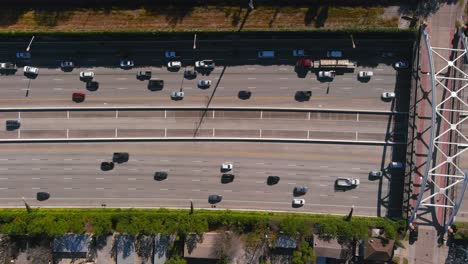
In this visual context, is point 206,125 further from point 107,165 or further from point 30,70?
point 30,70

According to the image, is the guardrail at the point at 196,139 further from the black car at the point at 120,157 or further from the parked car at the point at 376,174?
the parked car at the point at 376,174

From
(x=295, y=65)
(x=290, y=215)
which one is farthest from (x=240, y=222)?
(x=295, y=65)

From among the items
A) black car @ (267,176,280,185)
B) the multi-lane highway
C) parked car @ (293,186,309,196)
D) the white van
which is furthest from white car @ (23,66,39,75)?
parked car @ (293,186,309,196)

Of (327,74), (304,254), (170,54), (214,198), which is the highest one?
(170,54)

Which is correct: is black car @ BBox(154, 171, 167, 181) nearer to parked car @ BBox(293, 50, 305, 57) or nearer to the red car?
the red car

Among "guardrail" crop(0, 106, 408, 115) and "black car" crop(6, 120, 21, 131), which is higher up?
"guardrail" crop(0, 106, 408, 115)

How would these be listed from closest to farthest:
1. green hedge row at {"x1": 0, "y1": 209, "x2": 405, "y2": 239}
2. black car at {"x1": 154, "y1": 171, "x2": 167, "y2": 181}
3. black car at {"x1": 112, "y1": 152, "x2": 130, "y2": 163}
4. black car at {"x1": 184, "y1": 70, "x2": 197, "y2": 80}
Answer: green hedge row at {"x1": 0, "y1": 209, "x2": 405, "y2": 239} < black car at {"x1": 154, "y1": 171, "x2": 167, "y2": 181} < black car at {"x1": 112, "y1": 152, "x2": 130, "y2": 163} < black car at {"x1": 184, "y1": 70, "x2": 197, "y2": 80}

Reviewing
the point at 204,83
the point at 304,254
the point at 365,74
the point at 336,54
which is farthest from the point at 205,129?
the point at 365,74

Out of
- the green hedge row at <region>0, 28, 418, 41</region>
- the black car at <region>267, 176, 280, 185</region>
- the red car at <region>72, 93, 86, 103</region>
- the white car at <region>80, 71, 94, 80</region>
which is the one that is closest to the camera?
the green hedge row at <region>0, 28, 418, 41</region>
